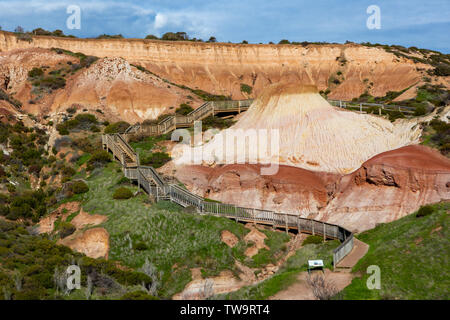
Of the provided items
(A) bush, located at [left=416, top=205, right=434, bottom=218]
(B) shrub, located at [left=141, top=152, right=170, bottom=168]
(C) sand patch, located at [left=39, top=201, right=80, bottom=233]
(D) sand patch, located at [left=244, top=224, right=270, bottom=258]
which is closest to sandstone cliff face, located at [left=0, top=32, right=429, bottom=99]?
(B) shrub, located at [left=141, top=152, right=170, bottom=168]

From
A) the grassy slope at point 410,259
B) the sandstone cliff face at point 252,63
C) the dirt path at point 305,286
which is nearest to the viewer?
the grassy slope at point 410,259

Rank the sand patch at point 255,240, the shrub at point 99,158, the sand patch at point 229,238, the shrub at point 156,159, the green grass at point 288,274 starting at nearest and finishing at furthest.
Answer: the green grass at point 288,274 → the sand patch at point 255,240 → the sand patch at point 229,238 → the shrub at point 156,159 → the shrub at point 99,158

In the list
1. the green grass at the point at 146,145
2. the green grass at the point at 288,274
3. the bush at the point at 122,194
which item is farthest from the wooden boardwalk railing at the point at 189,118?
the green grass at the point at 288,274

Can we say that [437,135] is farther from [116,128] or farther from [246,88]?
[246,88]

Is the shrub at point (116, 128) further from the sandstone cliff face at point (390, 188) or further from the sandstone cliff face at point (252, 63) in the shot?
the sandstone cliff face at point (252, 63)

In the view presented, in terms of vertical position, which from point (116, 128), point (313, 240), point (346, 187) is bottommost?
point (313, 240)

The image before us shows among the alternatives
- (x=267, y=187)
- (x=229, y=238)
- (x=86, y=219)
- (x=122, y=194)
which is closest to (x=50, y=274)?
(x=86, y=219)

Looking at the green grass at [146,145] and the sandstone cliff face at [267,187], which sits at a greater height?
the green grass at [146,145]

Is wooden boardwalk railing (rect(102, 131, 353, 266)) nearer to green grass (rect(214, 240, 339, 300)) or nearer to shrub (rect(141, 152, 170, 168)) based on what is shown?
green grass (rect(214, 240, 339, 300))
